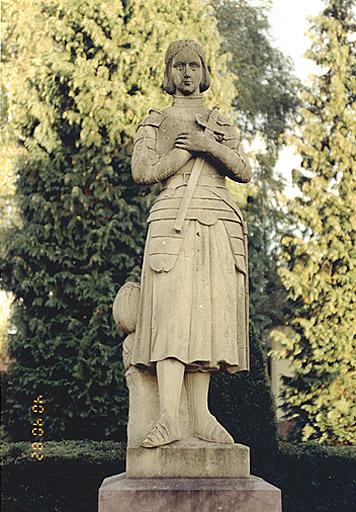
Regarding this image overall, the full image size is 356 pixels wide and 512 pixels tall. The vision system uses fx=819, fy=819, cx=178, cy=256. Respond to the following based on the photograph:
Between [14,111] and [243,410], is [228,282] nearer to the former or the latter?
[243,410]

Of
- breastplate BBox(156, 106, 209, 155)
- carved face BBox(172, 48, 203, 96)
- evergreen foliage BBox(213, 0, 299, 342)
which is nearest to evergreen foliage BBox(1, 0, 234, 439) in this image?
evergreen foliage BBox(213, 0, 299, 342)

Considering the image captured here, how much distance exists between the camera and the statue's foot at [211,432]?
574cm

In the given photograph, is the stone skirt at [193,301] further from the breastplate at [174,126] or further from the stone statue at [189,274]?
the breastplate at [174,126]

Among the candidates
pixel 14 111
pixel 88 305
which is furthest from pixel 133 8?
pixel 88 305

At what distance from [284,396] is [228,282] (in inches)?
363

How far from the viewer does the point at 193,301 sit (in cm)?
594

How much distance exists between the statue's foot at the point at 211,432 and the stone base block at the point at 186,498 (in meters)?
0.39

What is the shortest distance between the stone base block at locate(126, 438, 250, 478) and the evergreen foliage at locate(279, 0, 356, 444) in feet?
28.6

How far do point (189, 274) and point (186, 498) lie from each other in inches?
62.0

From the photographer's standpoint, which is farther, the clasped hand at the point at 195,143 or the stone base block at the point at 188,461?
the clasped hand at the point at 195,143

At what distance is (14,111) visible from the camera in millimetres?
15930
